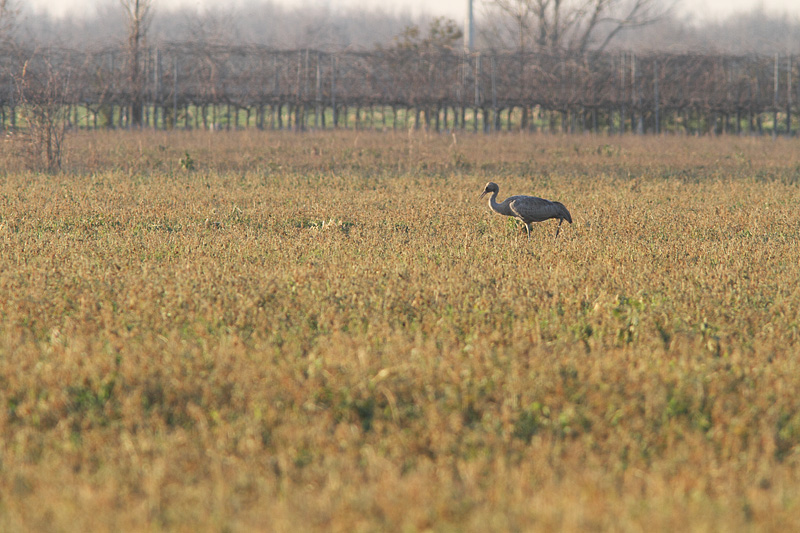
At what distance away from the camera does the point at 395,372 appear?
4.45 metres

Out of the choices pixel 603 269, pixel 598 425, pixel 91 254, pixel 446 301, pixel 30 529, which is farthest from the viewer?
pixel 91 254

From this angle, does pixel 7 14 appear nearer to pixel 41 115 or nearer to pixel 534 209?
pixel 41 115

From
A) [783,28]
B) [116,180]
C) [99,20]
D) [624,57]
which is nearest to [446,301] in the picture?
[116,180]

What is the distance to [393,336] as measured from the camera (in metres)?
5.13

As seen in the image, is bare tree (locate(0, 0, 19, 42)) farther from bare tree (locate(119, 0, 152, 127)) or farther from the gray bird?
the gray bird

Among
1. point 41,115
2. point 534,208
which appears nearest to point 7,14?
point 41,115

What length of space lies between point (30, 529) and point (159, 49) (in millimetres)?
30896

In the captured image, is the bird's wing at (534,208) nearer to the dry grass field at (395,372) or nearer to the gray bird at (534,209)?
the gray bird at (534,209)

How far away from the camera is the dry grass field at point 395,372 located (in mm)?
3207

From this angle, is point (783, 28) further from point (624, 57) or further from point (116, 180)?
point (116, 180)

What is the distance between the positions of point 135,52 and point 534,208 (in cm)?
2525

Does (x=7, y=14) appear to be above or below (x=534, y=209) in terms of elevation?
above

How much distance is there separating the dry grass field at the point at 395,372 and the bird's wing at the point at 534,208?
0.38 m

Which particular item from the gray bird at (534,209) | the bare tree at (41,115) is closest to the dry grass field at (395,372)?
the gray bird at (534,209)
